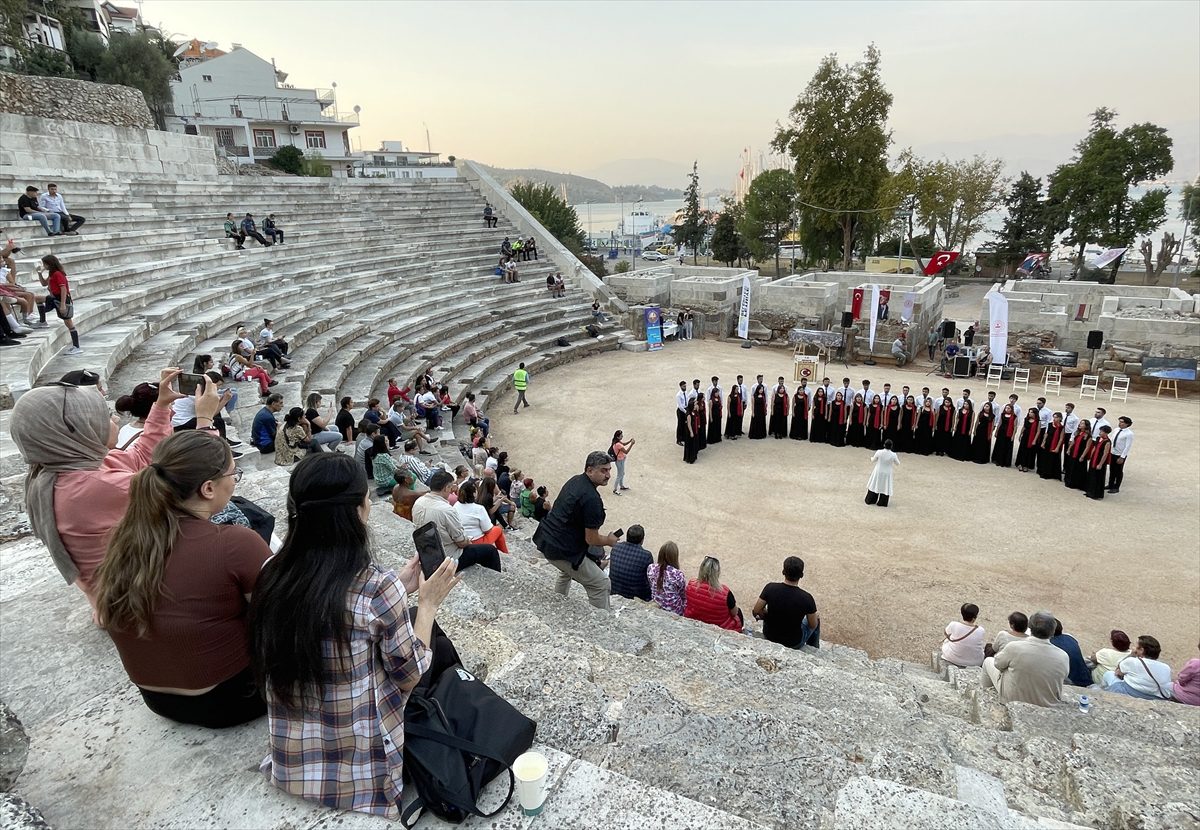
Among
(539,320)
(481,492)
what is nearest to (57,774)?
(481,492)

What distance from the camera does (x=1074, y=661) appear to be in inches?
212

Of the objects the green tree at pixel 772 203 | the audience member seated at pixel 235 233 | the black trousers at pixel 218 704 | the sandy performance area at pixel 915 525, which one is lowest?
the sandy performance area at pixel 915 525

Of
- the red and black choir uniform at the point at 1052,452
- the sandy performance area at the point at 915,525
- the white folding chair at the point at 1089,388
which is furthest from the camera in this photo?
the white folding chair at the point at 1089,388

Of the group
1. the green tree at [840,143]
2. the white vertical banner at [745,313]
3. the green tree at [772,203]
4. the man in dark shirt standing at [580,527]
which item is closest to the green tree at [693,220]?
the green tree at [772,203]

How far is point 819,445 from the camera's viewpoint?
12859 mm

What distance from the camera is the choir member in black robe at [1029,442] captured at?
11.0 m

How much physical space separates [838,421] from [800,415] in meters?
0.72

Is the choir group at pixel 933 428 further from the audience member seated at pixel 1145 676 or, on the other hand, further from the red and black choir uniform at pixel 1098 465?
the audience member seated at pixel 1145 676

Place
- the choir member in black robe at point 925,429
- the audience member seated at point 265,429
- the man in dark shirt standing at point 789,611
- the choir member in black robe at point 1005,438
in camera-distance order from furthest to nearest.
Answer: the choir member in black robe at point 925,429 → the choir member in black robe at point 1005,438 → the audience member seated at point 265,429 → the man in dark shirt standing at point 789,611

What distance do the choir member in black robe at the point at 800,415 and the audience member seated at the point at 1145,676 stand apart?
768 cm

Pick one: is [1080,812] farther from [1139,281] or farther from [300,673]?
[1139,281]

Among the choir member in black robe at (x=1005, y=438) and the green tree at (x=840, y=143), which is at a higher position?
the green tree at (x=840, y=143)

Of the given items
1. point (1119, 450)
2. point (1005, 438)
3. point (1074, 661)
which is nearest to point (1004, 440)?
point (1005, 438)

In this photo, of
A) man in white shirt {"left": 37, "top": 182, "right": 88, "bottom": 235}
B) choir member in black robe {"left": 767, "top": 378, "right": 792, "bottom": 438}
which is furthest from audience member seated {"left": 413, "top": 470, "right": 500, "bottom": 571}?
man in white shirt {"left": 37, "top": 182, "right": 88, "bottom": 235}
